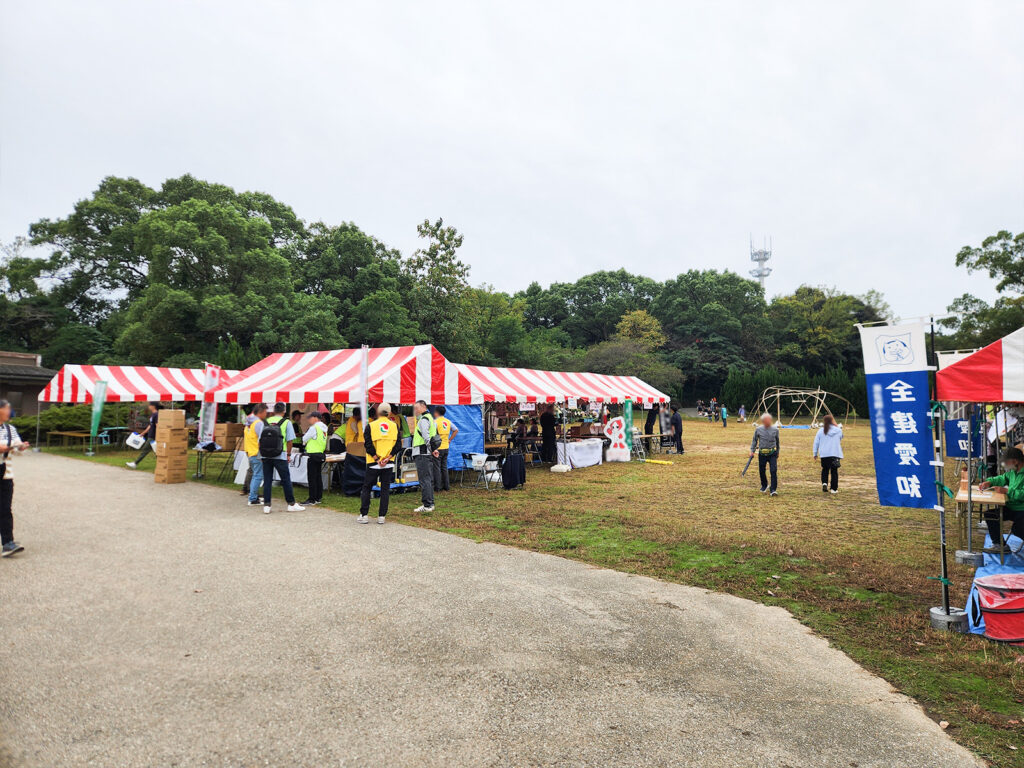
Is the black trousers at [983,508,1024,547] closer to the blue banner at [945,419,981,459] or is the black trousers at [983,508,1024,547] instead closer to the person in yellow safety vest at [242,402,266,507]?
the person in yellow safety vest at [242,402,266,507]

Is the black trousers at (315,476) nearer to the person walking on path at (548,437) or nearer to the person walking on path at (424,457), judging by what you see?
the person walking on path at (424,457)

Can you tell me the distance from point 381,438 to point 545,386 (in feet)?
27.2

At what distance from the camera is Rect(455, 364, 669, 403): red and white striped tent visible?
1314cm

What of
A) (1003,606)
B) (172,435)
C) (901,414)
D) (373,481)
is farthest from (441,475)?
(1003,606)

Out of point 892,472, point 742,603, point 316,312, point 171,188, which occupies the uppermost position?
point 171,188

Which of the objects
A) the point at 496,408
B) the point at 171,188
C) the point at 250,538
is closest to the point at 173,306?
the point at 171,188

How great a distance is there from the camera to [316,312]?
26125 mm

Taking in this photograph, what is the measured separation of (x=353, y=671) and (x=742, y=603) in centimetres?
324

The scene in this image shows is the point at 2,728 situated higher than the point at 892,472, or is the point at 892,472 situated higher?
the point at 892,472

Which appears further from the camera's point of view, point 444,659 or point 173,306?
point 173,306

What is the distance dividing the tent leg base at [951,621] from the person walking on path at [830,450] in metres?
6.41

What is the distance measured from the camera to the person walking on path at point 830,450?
1032cm

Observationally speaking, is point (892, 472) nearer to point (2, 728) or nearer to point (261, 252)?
point (2, 728)

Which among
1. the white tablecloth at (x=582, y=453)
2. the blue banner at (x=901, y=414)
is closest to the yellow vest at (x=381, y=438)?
the blue banner at (x=901, y=414)
